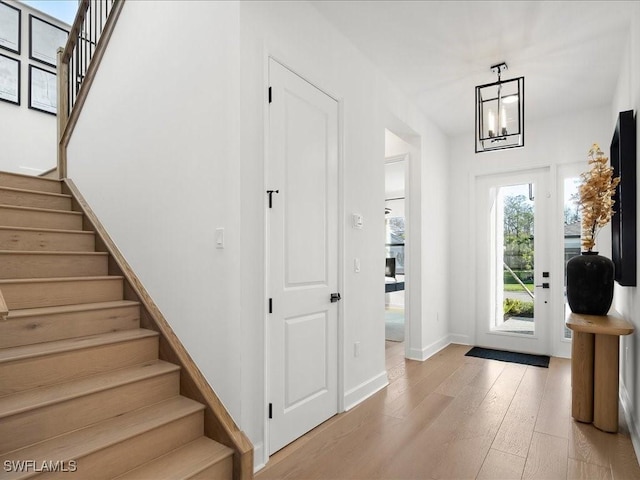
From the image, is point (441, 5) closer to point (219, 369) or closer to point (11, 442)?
point (219, 369)

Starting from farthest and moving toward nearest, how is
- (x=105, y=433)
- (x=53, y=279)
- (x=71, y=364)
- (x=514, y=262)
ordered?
1. (x=514, y=262)
2. (x=53, y=279)
3. (x=71, y=364)
4. (x=105, y=433)

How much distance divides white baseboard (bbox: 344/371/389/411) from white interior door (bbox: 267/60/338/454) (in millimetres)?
179

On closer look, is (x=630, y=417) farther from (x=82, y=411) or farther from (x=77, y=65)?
(x=77, y=65)

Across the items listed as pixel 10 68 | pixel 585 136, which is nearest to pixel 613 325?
pixel 585 136

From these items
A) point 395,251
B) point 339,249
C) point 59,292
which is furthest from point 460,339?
point 59,292

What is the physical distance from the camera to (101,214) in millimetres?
3152

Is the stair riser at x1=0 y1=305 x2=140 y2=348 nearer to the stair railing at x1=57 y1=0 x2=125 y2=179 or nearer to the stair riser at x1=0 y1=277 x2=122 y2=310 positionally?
the stair riser at x1=0 y1=277 x2=122 y2=310

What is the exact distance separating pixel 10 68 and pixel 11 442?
444cm

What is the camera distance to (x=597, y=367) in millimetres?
2602

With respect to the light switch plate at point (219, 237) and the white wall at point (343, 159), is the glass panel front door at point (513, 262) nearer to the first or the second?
the white wall at point (343, 159)

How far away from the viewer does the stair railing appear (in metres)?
3.39

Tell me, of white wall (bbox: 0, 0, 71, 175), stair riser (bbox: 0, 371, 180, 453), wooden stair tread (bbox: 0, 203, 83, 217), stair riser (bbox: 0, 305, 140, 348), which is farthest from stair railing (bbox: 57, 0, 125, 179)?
stair riser (bbox: 0, 371, 180, 453)

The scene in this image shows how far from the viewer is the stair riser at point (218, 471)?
1.85m

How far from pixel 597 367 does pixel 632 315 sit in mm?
433
